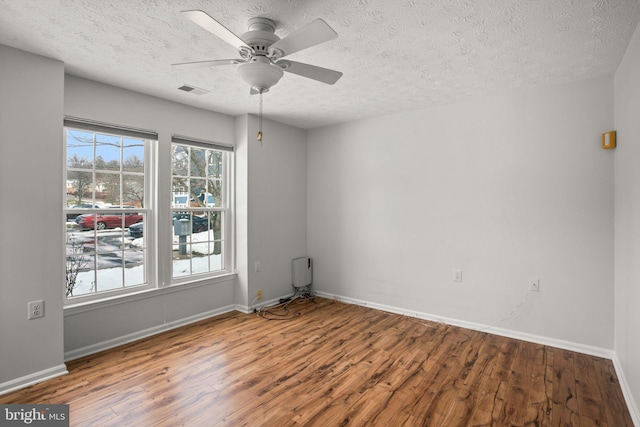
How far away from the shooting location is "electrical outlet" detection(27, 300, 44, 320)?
8.08ft

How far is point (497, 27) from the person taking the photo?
6.88ft


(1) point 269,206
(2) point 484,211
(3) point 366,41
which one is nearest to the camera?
(3) point 366,41

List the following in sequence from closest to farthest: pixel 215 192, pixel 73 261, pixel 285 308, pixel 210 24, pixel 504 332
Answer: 1. pixel 210 24
2. pixel 73 261
3. pixel 504 332
4. pixel 215 192
5. pixel 285 308

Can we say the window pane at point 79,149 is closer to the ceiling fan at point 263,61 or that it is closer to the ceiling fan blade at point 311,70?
the ceiling fan at point 263,61

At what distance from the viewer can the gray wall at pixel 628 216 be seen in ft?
6.90

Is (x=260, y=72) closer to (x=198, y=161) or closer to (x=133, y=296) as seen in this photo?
(x=198, y=161)

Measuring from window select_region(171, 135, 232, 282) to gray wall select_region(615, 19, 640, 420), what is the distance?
12.5 feet

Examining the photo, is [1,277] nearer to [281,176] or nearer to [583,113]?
[281,176]

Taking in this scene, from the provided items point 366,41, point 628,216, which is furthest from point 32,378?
point 628,216

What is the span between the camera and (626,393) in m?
2.30

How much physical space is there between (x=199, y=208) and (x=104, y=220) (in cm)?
100

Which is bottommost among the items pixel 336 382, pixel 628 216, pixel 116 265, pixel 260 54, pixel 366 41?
A: pixel 336 382

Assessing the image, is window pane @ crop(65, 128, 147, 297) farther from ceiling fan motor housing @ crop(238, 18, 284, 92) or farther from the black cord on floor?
ceiling fan motor housing @ crop(238, 18, 284, 92)

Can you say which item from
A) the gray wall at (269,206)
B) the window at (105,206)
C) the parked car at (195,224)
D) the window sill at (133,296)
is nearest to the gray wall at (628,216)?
the gray wall at (269,206)
